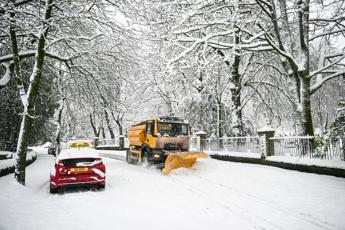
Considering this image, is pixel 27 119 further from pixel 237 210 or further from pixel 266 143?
pixel 266 143

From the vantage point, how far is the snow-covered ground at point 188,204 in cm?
553

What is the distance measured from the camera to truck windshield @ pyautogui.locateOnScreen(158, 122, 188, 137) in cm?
1438

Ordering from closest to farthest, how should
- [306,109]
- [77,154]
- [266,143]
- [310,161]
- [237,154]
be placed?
[77,154]
[310,161]
[306,109]
[266,143]
[237,154]

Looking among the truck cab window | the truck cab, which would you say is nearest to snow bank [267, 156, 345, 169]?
the truck cab

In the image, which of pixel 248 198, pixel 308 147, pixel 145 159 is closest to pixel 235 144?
pixel 308 147

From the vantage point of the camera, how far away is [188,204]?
7.00 meters

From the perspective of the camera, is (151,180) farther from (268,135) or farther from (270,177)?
(268,135)

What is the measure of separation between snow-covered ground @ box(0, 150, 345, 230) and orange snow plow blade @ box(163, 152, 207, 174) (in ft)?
3.41

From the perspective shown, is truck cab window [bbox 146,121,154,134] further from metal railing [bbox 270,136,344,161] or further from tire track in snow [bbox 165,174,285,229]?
metal railing [bbox 270,136,344,161]

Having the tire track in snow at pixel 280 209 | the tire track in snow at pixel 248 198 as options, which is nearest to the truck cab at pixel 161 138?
the tire track in snow at pixel 248 198

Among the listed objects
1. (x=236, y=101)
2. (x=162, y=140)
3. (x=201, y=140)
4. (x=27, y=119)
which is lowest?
(x=201, y=140)

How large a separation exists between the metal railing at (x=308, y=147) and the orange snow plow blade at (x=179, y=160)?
371cm

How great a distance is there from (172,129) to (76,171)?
6984 millimetres

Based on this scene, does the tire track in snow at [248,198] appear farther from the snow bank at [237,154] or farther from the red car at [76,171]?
the snow bank at [237,154]
